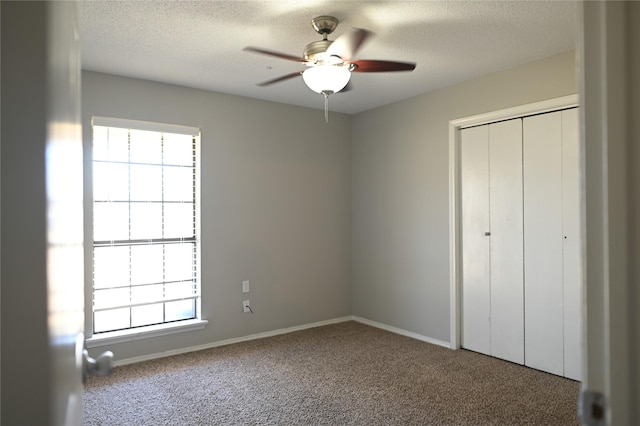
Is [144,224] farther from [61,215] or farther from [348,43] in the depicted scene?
[61,215]

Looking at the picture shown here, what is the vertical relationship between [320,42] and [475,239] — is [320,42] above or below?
above

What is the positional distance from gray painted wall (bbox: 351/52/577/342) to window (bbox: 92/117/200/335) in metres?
1.98

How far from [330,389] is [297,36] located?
98.7 inches

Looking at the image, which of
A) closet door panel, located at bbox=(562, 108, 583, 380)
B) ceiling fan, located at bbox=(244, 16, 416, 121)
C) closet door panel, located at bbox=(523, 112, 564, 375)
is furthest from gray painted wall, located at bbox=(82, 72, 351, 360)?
closet door panel, located at bbox=(562, 108, 583, 380)

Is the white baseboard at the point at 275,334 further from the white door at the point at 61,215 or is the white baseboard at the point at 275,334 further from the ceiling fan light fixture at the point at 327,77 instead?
the white door at the point at 61,215

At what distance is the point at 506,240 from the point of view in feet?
13.0

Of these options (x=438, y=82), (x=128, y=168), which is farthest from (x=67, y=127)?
(x=438, y=82)

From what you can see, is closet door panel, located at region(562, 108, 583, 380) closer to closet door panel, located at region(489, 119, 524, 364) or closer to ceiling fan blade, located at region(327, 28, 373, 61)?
closet door panel, located at region(489, 119, 524, 364)

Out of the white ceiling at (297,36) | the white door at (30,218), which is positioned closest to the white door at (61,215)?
the white door at (30,218)

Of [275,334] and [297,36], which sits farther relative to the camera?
[275,334]

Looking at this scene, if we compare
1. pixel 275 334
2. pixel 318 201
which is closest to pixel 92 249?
pixel 275 334

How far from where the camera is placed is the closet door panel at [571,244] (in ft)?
11.4

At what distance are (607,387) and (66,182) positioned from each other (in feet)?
3.02

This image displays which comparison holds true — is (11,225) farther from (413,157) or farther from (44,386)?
(413,157)
